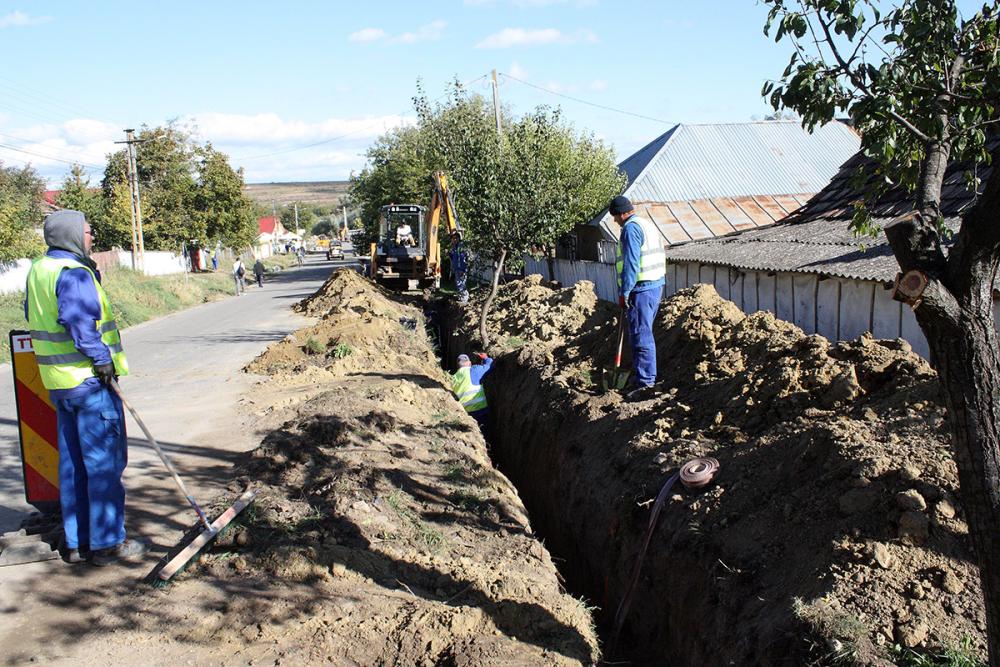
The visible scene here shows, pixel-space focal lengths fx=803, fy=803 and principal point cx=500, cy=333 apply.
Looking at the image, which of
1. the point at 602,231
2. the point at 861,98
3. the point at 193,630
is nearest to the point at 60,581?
the point at 193,630

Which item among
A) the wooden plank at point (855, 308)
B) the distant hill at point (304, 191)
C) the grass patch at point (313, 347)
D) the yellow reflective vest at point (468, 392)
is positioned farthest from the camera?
the distant hill at point (304, 191)

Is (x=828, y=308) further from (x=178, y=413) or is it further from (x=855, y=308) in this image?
(x=178, y=413)

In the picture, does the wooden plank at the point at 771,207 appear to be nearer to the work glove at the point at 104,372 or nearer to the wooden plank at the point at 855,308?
the wooden plank at the point at 855,308

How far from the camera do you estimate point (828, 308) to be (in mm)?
9352

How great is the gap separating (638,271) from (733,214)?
529 inches

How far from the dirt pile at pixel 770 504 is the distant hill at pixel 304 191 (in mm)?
164706

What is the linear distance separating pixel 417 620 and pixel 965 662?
2.65 metres

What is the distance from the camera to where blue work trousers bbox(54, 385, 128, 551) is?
15.8 ft

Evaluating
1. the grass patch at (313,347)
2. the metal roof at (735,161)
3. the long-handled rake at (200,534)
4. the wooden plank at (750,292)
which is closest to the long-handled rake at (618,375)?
the wooden plank at (750,292)

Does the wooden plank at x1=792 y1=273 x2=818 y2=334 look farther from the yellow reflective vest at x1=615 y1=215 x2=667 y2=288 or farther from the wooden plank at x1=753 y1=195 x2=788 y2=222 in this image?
the wooden plank at x1=753 y1=195 x2=788 y2=222

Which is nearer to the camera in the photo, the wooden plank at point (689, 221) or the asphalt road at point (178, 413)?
the asphalt road at point (178, 413)

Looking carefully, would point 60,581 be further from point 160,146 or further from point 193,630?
point 160,146

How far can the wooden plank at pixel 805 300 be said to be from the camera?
9664 millimetres

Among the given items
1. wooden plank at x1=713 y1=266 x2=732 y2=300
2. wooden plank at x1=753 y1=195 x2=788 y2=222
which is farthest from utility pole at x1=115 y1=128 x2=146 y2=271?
wooden plank at x1=713 y1=266 x2=732 y2=300
